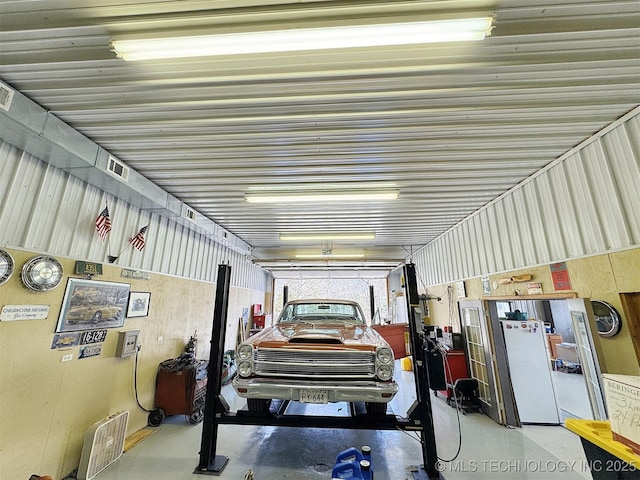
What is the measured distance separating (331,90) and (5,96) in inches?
103

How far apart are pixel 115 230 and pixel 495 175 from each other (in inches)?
210

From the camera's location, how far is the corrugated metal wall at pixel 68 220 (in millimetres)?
2395

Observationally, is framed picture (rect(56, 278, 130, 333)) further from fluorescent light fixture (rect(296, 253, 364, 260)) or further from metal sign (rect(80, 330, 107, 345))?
fluorescent light fixture (rect(296, 253, 364, 260))

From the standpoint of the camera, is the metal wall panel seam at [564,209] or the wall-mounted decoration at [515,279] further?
the wall-mounted decoration at [515,279]

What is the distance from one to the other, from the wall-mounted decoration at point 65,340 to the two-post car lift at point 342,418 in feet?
4.80

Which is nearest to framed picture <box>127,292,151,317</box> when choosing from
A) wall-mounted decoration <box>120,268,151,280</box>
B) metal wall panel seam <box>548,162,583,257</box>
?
wall-mounted decoration <box>120,268,151,280</box>

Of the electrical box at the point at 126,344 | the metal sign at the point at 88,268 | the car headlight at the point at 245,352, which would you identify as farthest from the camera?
the electrical box at the point at 126,344

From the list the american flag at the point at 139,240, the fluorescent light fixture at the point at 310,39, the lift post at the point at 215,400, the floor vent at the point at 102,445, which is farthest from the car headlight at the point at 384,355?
the american flag at the point at 139,240

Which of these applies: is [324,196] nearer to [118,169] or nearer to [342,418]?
[118,169]

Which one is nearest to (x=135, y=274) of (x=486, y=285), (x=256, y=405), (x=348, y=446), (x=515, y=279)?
(x=256, y=405)

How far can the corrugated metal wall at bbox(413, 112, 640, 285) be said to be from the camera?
2449 millimetres

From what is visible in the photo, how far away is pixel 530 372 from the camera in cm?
404

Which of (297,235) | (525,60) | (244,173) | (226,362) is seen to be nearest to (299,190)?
(244,173)

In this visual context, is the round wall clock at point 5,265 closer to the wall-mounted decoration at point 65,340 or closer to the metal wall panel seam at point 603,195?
the wall-mounted decoration at point 65,340
